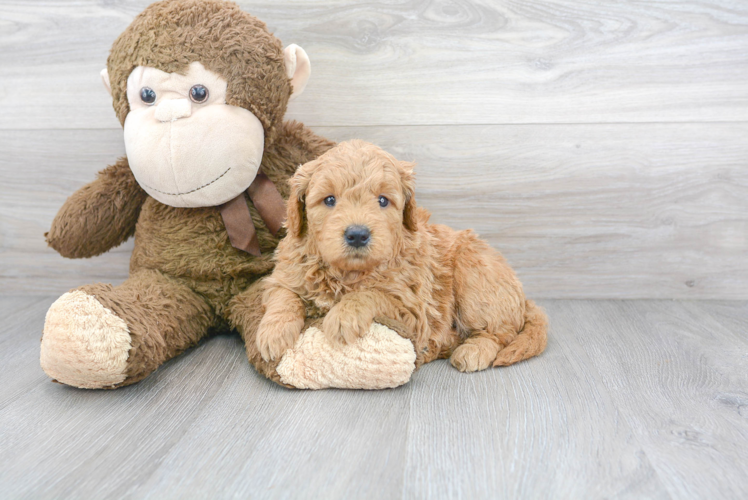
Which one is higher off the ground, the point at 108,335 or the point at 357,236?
the point at 357,236

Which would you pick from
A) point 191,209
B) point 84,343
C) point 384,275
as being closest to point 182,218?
point 191,209

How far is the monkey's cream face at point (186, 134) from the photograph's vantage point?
Answer: 1370 millimetres

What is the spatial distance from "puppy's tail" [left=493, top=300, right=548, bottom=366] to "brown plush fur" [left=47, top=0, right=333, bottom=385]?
1.90 ft

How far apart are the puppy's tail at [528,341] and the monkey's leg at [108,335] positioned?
0.80 m

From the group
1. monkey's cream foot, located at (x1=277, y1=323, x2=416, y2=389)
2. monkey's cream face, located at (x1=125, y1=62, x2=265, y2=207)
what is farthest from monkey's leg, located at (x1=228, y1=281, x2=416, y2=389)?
monkey's cream face, located at (x1=125, y1=62, x2=265, y2=207)

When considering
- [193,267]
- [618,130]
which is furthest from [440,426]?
[618,130]

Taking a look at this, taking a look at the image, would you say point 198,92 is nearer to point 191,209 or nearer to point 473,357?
point 191,209

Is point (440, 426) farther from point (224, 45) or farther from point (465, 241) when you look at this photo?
point (224, 45)

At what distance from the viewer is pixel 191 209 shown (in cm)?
154

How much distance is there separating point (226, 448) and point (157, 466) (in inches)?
4.7

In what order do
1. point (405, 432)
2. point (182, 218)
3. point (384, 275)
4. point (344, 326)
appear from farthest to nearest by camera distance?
point (182, 218)
point (384, 275)
point (344, 326)
point (405, 432)

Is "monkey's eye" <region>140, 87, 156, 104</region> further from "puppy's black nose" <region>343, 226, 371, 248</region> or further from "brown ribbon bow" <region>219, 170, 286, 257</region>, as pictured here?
"puppy's black nose" <region>343, 226, 371, 248</region>

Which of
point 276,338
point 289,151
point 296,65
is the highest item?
point 296,65

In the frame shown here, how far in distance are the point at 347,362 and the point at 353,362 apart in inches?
0.5
